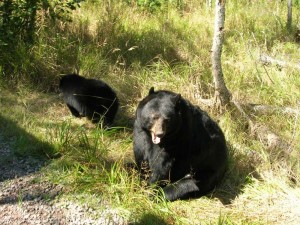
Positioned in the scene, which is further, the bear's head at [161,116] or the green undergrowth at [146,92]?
the green undergrowth at [146,92]

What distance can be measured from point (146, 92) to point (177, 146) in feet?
7.41

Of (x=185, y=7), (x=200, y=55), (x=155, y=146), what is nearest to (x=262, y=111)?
(x=200, y=55)

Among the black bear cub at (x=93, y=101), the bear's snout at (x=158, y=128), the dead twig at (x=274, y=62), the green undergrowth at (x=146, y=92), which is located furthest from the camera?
the dead twig at (x=274, y=62)

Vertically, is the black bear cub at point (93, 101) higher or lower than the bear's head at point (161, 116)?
lower

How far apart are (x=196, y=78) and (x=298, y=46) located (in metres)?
3.19

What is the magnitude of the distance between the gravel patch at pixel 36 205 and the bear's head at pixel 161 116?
0.93m

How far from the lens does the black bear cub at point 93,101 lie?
20.1 ft

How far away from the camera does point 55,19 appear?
7.52m

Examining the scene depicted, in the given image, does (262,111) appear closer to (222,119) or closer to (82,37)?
(222,119)

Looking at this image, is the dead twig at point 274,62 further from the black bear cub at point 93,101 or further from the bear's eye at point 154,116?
the bear's eye at point 154,116

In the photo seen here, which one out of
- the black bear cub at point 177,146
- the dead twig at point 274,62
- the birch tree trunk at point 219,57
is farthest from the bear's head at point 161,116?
the dead twig at point 274,62

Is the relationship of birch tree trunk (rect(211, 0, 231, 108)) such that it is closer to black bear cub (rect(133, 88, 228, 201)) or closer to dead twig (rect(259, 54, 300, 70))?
black bear cub (rect(133, 88, 228, 201))

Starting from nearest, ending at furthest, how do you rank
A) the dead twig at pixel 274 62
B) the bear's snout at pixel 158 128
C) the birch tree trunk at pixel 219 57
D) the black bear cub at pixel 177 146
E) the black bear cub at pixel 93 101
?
the bear's snout at pixel 158 128 → the black bear cub at pixel 177 146 → the birch tree trunk at pixel 219 57 → the black bear cub at pixel 93 101 → the dead twig at pixel 274 62

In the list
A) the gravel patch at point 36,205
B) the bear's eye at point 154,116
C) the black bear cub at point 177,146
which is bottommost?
the gravel patch at point 36,205
